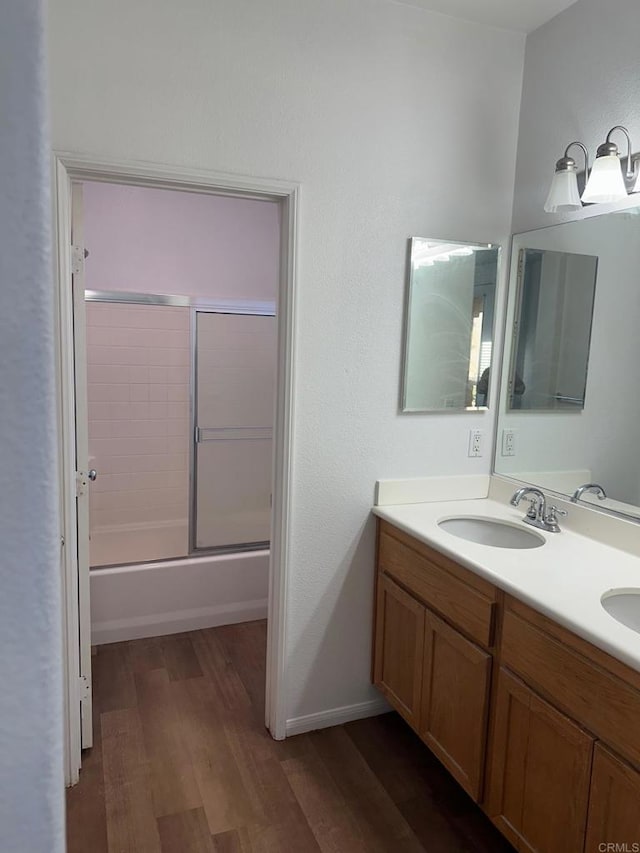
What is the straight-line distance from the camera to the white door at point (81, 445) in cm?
203

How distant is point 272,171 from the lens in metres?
2.06

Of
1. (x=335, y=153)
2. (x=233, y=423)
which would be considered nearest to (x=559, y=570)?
(x=335, y=153)

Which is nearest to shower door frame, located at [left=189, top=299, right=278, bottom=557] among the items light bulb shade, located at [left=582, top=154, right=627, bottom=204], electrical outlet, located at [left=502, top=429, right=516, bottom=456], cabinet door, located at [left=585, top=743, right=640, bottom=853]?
electrical outlet, located at [left=502, top=429, right=516, bottom=456]

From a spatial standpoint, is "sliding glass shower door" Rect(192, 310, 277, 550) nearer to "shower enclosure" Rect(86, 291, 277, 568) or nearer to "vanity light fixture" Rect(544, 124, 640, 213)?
"shower enclosure" Rect(86, 291, 277, 568)

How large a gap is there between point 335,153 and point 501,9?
0.80 metres

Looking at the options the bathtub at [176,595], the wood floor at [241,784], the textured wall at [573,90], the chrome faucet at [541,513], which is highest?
the textured wall at [573,90]

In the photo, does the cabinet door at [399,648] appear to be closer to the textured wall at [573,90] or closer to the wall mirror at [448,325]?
the wall mirror at [448,325]

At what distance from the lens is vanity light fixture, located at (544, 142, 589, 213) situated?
200 cm

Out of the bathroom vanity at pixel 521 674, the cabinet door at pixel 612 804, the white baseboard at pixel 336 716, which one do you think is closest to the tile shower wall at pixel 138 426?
the white baseboard at pixel 336 716

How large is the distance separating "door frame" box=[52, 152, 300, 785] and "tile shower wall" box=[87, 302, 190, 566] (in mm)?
1421

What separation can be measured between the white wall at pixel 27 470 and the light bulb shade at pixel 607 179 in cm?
Result: 203

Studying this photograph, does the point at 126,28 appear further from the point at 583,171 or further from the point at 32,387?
the point at 32,387

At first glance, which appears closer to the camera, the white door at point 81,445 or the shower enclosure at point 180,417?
the white door at point 81,445

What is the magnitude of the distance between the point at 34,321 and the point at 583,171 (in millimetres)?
2309
